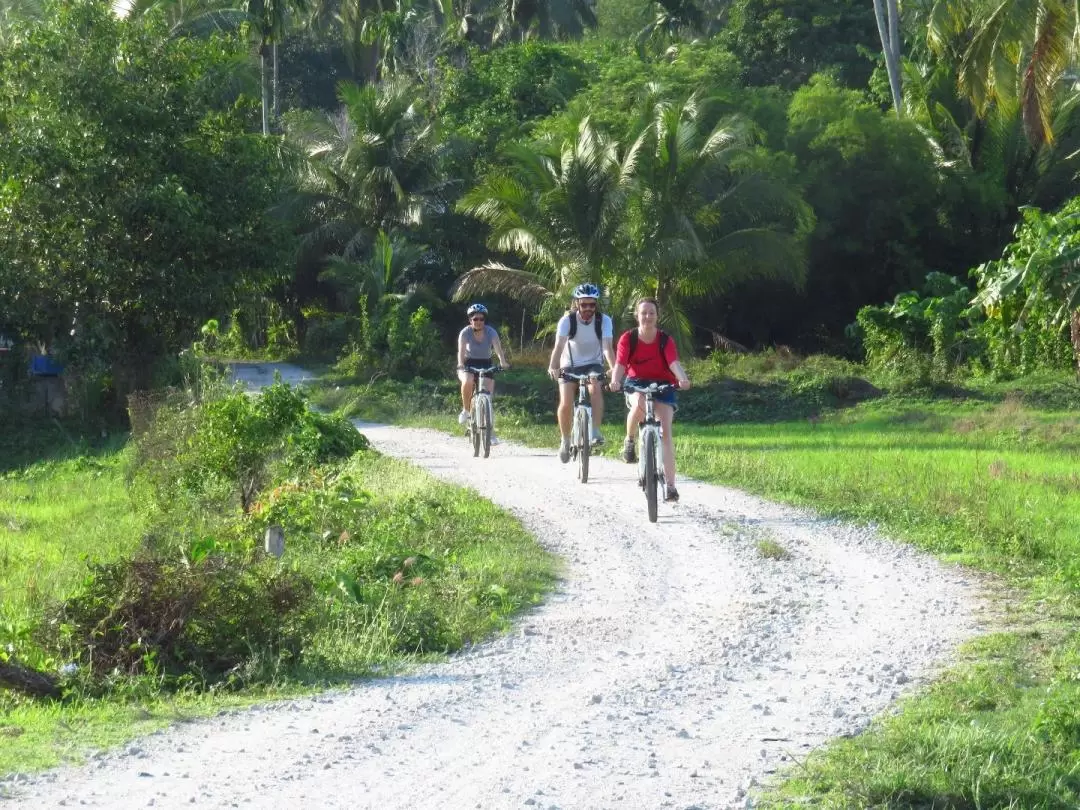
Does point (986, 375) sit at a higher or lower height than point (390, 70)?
lower

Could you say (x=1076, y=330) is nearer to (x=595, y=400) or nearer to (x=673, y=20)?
(x=595, y=400)

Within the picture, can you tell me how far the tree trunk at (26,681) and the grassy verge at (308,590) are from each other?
6 cm

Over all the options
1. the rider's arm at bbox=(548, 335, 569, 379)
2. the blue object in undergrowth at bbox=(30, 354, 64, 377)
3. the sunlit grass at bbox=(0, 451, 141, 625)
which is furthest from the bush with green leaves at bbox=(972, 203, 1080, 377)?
the blue object in undergrowth at bbox=(30, 354, 64, 377)

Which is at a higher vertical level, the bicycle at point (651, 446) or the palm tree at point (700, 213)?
the palm tree at point (700, 213)

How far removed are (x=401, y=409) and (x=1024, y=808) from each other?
21438mm

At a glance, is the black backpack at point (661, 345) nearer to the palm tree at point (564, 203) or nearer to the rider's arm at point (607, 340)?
the rider's arm at point (607, 340)

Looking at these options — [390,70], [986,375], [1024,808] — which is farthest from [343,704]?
[390,70]

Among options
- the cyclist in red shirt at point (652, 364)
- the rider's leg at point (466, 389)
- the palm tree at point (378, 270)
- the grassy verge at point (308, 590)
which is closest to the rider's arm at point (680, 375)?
the cyclist in red shirt at point (652, 364)

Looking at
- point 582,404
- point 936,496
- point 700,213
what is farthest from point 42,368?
point 936,496

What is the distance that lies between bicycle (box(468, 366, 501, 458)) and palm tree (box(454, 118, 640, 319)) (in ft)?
34.6

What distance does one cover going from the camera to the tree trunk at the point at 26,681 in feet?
23.8

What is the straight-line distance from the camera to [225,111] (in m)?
24.8

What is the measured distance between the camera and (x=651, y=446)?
39.8 ft

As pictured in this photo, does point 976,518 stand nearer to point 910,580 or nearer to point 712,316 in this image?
point 910,580
